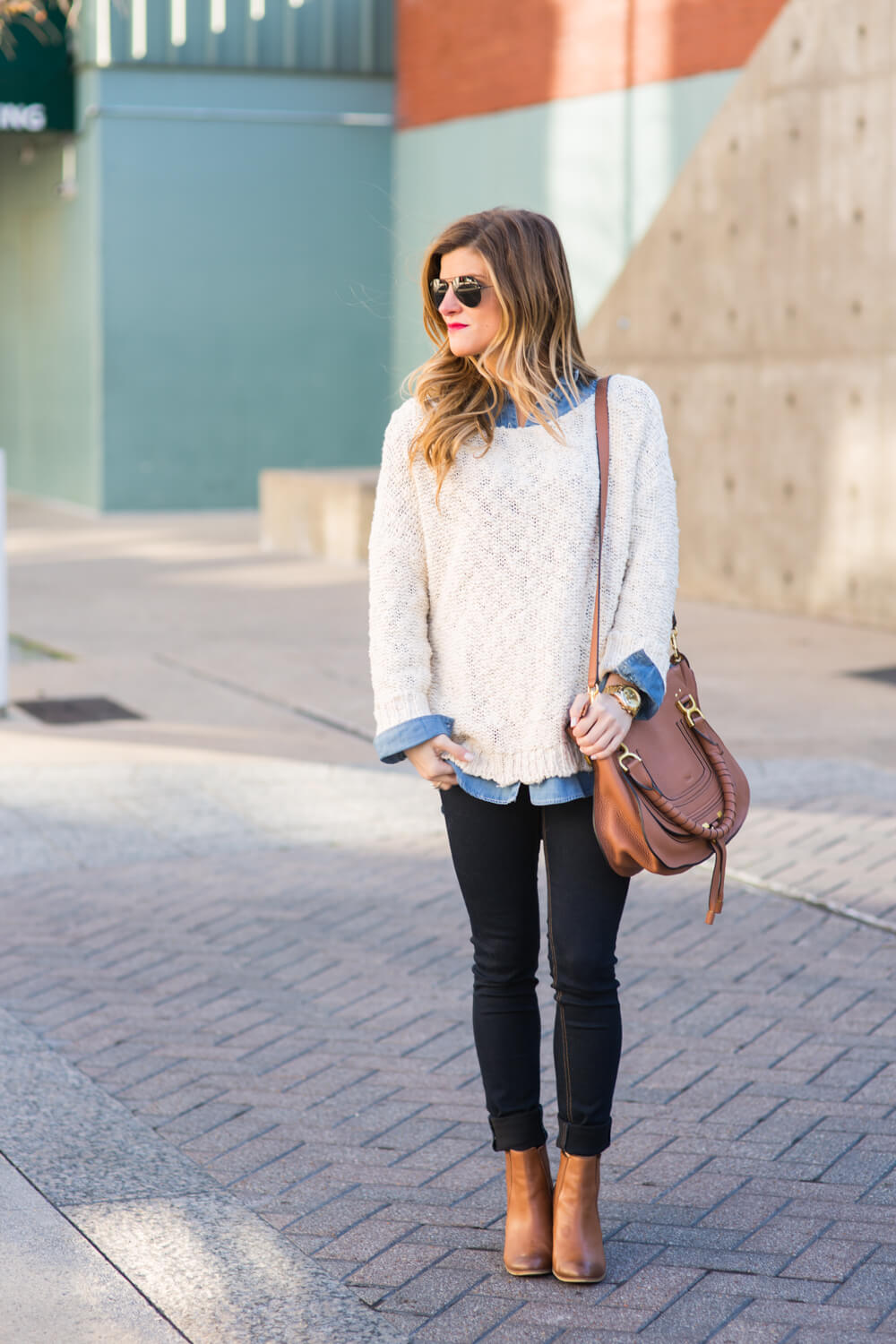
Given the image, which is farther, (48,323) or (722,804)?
(48,323)

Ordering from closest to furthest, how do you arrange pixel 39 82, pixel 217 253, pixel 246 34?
pixel 39 82, pixel 246 34, pixel 217 253

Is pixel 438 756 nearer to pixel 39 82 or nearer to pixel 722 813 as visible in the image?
pixel 722 813

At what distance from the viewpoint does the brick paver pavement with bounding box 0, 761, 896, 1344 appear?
3.11 m

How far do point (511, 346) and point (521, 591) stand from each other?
0.41 meters

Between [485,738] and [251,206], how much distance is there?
760 inches

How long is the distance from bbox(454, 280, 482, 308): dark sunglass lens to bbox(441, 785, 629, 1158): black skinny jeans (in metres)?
0.81

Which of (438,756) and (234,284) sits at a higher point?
(234,284)

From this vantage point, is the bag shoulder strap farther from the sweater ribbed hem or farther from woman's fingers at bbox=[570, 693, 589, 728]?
the sweater ribbed hem

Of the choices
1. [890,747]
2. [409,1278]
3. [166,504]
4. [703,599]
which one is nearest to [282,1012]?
[409,1278]

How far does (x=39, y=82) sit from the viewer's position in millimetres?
20578

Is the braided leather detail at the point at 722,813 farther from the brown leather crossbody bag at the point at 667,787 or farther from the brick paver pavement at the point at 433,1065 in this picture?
the brick paver pavement at the point at 433,1065

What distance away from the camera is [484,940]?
3096 millimetres

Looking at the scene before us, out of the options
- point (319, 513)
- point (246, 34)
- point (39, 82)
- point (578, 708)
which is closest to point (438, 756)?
point (578, 708)

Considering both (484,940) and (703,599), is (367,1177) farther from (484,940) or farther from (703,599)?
(703,599)
